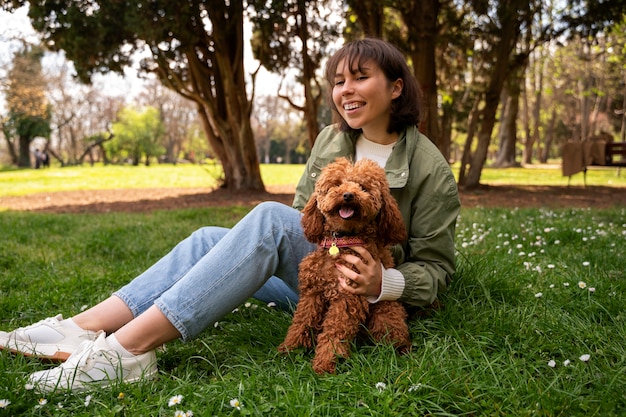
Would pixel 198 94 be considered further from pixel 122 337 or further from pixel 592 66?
pixel 592 66

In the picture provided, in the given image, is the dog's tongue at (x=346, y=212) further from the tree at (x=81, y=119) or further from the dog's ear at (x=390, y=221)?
the tree at (x=81, y=119)

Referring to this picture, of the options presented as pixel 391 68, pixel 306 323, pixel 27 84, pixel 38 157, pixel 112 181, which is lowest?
pixel 112 181

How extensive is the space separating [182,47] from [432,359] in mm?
9131

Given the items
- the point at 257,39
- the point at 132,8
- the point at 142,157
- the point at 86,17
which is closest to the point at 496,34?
the point at 257,39

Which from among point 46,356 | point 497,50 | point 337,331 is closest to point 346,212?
point 337,331

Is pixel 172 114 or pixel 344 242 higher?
pixel 172 114

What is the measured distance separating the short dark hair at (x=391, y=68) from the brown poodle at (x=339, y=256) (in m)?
0.59

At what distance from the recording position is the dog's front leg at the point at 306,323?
2.33 meters

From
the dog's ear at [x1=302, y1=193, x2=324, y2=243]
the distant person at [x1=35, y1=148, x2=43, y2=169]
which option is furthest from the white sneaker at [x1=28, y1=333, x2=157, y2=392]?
the distant person at [x1=35, y1=148, x2=43, y2=169]

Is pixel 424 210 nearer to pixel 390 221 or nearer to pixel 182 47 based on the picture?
pixel 390 221

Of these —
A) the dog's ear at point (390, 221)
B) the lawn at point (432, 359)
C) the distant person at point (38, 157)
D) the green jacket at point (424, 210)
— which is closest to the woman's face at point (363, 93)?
the green jacket at point (424, 210)

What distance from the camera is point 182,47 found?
980cm

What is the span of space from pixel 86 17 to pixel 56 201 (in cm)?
422

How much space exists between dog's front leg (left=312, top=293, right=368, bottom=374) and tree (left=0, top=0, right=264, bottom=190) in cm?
806
